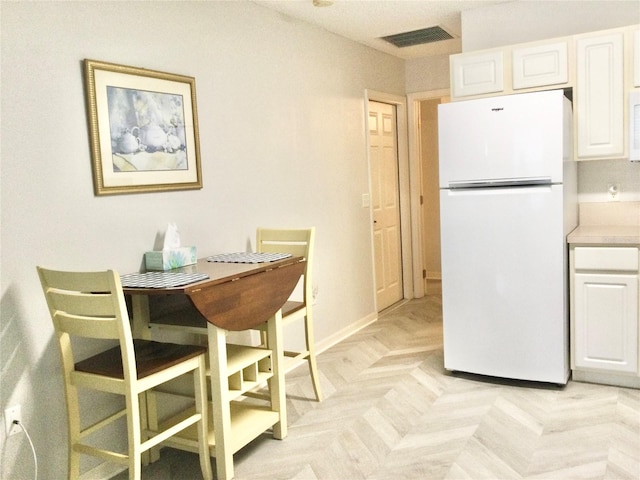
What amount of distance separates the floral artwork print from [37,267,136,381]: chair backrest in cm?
65

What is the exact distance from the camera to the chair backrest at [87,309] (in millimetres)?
1959

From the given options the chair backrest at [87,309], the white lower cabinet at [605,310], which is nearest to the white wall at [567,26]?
the white lower cabinet at [605,310]

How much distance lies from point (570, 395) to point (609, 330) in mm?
419

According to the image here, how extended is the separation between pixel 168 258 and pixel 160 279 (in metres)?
0.29

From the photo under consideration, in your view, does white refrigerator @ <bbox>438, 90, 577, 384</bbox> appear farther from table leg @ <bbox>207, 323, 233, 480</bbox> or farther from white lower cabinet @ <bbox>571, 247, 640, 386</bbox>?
table leg @ <bbox>207, 323, 233, 480</bbox>

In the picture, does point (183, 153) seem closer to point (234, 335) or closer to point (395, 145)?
point (234, 335)

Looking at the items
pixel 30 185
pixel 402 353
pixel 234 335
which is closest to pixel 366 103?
pixel 402 353

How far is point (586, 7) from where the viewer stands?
11.5 feet

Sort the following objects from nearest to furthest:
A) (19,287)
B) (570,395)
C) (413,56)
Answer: (19,287), (570,395), (413,56)

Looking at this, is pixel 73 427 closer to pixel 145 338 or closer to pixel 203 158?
pixel 145 338

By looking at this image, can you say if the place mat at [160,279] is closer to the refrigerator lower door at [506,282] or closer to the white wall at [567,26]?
the refrigerator lower door at [506,282]

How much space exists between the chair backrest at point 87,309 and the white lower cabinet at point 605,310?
2.42 metres

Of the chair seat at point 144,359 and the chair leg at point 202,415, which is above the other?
the chair seat at point 144,359

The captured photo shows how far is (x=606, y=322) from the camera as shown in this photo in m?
3.08
